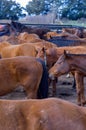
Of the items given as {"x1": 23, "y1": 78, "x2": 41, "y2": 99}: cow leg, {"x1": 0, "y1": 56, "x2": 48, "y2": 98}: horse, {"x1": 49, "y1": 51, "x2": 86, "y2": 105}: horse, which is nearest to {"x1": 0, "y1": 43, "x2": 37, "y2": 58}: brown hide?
{"x1": 49, "y1": 51, "x2": 86, "y2": 105}: horse

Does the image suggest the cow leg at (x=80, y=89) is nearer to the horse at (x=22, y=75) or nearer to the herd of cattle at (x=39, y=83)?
the herd of cattle at (x=39, y=83)

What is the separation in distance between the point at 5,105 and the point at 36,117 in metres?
0.28

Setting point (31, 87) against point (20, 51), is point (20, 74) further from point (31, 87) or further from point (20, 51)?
point (20, 51)

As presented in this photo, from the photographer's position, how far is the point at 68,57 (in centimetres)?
657

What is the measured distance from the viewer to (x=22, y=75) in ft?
19.6

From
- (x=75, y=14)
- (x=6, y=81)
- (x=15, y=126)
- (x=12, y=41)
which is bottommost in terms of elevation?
(x=75, y=14)

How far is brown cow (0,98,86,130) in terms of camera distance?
2582mm

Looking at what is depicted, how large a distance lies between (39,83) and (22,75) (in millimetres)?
379

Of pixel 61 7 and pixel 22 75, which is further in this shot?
pixel 61 7

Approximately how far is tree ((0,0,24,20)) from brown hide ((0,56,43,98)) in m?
41.0

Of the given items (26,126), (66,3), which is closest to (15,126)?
(26,126)

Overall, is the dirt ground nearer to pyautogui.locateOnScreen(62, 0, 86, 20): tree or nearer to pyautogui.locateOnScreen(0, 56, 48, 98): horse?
pyautogui.locateOnScreen(0, 56, 48, 98): horse

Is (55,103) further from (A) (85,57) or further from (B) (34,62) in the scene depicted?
(A) (85,57)

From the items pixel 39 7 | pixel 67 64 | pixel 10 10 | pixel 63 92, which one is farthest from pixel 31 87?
pixel 39 7
